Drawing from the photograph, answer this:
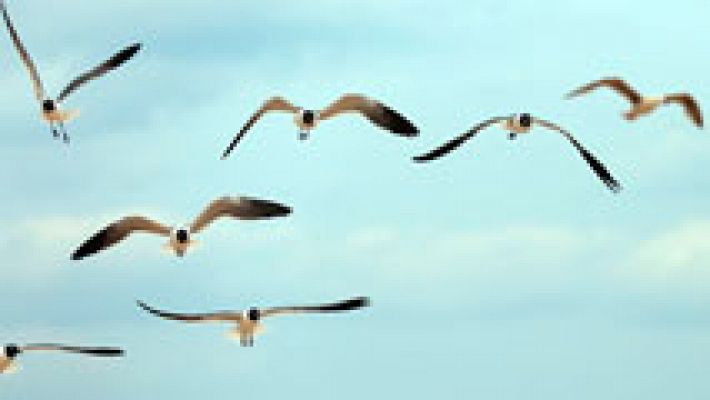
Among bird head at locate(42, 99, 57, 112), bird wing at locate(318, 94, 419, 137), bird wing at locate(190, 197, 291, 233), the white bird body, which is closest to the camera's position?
bird wing at locate(190, 197, 291, 233)

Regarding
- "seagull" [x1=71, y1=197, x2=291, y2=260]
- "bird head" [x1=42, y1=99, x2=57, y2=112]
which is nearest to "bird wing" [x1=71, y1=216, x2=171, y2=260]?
"seagull" [x1=71, y1=197, x2=291, y2=260]

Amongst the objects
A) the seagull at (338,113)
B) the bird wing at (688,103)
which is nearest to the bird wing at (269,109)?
the seagull at (338,113)

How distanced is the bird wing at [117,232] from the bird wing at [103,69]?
172 inches

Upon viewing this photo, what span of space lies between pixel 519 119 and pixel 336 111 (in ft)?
13.1

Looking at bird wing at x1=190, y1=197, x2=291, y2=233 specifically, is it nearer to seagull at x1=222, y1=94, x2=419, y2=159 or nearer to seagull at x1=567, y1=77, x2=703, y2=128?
seagull at x1=222, y1=94, x2=419, y2=159

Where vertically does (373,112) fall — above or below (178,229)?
above

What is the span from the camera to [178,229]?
3641 centimetres

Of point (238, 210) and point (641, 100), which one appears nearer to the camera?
point (238, 210)

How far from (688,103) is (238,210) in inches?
403

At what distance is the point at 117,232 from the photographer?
37.6m

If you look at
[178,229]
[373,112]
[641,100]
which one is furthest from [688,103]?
[178,229]

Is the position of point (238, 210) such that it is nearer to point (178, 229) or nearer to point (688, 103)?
point (178, 229)

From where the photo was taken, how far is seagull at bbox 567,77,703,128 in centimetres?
3806

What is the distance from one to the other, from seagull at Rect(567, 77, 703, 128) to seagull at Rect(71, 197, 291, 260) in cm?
736
